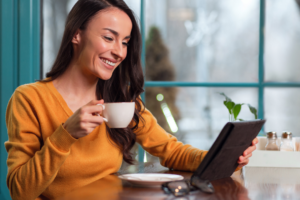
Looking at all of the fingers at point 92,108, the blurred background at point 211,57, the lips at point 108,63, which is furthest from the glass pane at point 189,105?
the fingers at point 92,108

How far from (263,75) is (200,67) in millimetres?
429

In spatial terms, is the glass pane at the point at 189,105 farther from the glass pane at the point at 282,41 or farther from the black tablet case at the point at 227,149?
the black tablet case at the point at 227,149

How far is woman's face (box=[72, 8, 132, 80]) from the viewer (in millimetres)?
1226

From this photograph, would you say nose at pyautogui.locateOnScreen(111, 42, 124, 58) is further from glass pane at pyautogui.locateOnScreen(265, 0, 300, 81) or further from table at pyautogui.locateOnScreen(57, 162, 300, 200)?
glass pane at pyautogui.locateOnScreen(265, 0, 300, 81)

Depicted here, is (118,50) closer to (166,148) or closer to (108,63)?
(108,63)

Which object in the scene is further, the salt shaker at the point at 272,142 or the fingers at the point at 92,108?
the salt shaker at the point at 272,142

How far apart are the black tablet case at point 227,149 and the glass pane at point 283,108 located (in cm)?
122

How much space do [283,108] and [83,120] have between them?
171 cm

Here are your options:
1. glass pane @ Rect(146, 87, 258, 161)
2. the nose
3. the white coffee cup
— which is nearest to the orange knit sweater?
the white coffee cup

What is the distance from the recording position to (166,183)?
862 millimetres

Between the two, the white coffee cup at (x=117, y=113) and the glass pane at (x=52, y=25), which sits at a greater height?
the glass pane at (x=52, y=25)

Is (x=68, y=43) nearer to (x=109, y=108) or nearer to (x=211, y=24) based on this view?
(x=109, y=108)

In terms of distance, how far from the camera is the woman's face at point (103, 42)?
1226mm

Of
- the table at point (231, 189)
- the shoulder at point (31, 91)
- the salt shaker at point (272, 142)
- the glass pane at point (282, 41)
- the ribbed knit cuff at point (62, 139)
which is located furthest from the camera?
the glass pane at point (282, 41)
